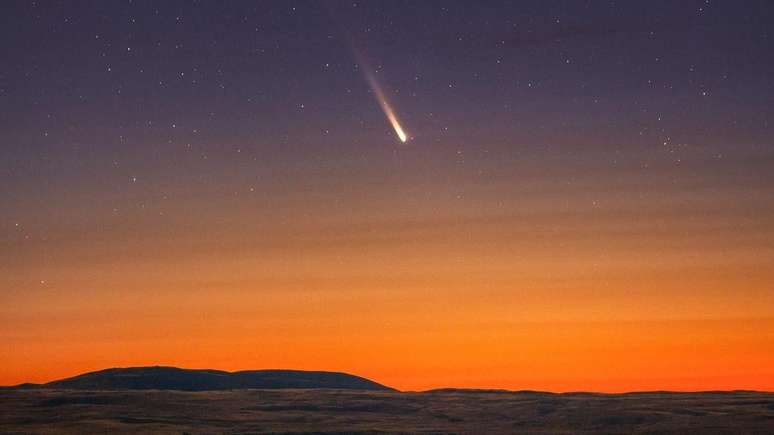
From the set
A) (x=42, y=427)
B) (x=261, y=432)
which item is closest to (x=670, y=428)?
(x=261, y=432)

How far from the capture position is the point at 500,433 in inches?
7746

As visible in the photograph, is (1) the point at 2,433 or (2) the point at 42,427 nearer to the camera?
(1) the point at 2,433

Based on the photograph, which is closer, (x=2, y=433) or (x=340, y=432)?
(x=2, y=433)

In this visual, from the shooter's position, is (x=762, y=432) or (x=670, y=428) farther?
(x=670, y=428)

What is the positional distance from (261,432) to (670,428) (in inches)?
3246

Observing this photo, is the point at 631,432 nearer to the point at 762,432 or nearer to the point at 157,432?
the point at 762,432

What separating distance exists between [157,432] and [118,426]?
1559 centimetres

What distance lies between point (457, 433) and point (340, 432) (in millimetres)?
23395

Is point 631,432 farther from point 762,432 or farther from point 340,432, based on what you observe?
point 340,432

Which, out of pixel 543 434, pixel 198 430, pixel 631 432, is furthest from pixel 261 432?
pixel 631 432

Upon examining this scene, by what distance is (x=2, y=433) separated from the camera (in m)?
184

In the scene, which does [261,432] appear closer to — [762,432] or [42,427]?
[42,427]

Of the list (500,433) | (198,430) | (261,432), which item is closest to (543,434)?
(500,433)

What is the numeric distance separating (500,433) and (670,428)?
34852 millimetres
